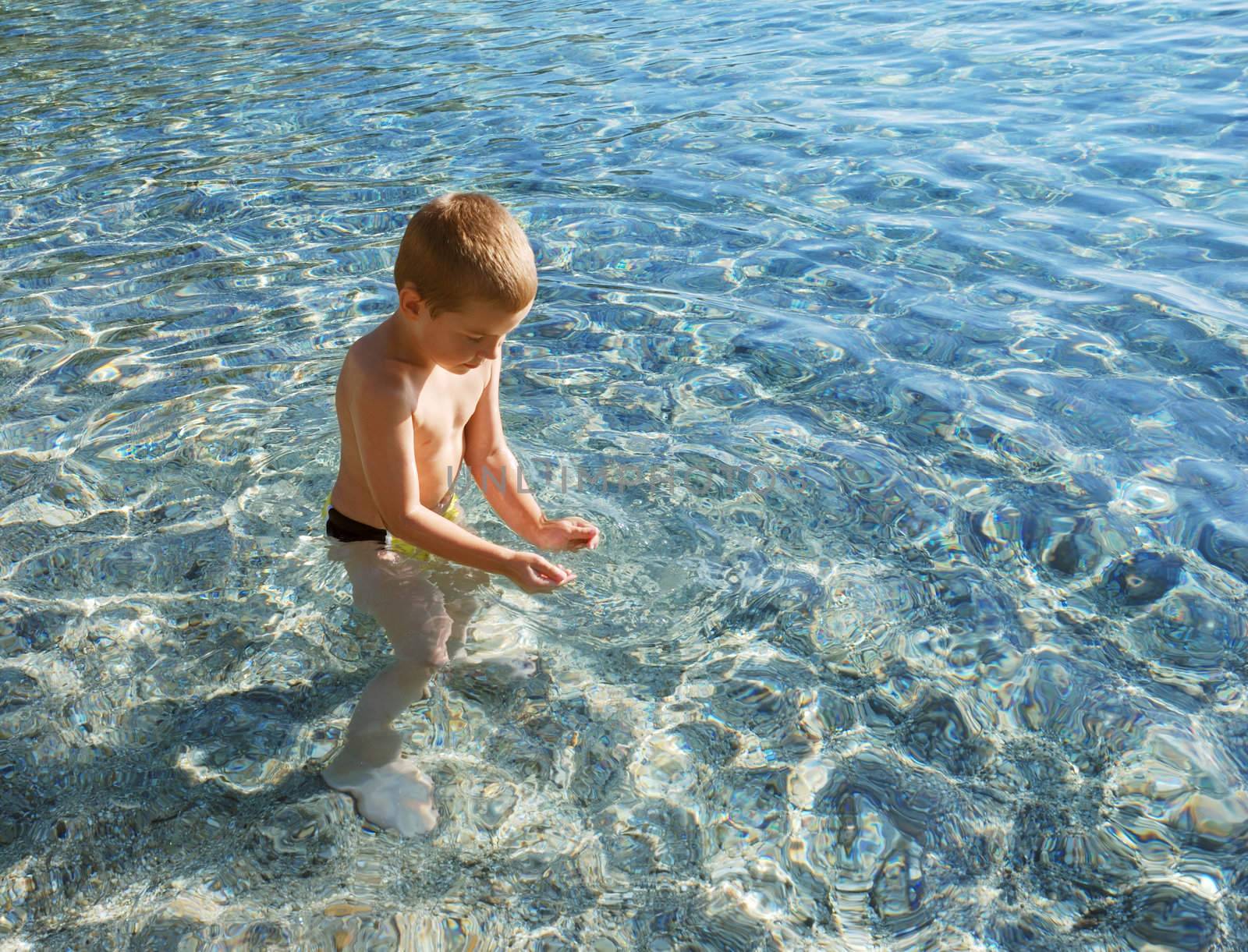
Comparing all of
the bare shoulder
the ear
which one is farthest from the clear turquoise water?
the ear

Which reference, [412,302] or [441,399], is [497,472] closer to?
[441,399]

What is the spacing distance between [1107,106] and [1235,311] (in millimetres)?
3526

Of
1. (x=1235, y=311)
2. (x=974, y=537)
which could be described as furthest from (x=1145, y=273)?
(x=974, y=537)

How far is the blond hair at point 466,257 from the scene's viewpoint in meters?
2.40

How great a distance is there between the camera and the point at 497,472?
311cm

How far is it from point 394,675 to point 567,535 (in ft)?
1.84

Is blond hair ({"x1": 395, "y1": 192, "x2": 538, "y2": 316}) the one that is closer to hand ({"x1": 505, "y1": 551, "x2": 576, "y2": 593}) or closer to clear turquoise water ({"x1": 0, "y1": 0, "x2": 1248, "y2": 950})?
hand ({"x1": 505, "y1": 551, "x2": 576, "y2": 593})

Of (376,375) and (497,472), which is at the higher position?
(376,375)

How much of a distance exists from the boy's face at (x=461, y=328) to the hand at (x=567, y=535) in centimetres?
54

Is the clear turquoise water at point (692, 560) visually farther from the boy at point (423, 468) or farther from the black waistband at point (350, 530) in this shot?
the black waistband at point (350, 530)

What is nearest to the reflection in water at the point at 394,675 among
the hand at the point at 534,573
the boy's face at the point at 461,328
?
the hand at the point at 534,573

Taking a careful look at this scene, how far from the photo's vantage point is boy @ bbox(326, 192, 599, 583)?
2.44 m

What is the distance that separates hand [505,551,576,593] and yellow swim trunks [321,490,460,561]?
1.33ft

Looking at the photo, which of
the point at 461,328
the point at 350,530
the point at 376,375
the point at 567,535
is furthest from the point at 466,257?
the point at 350,530
